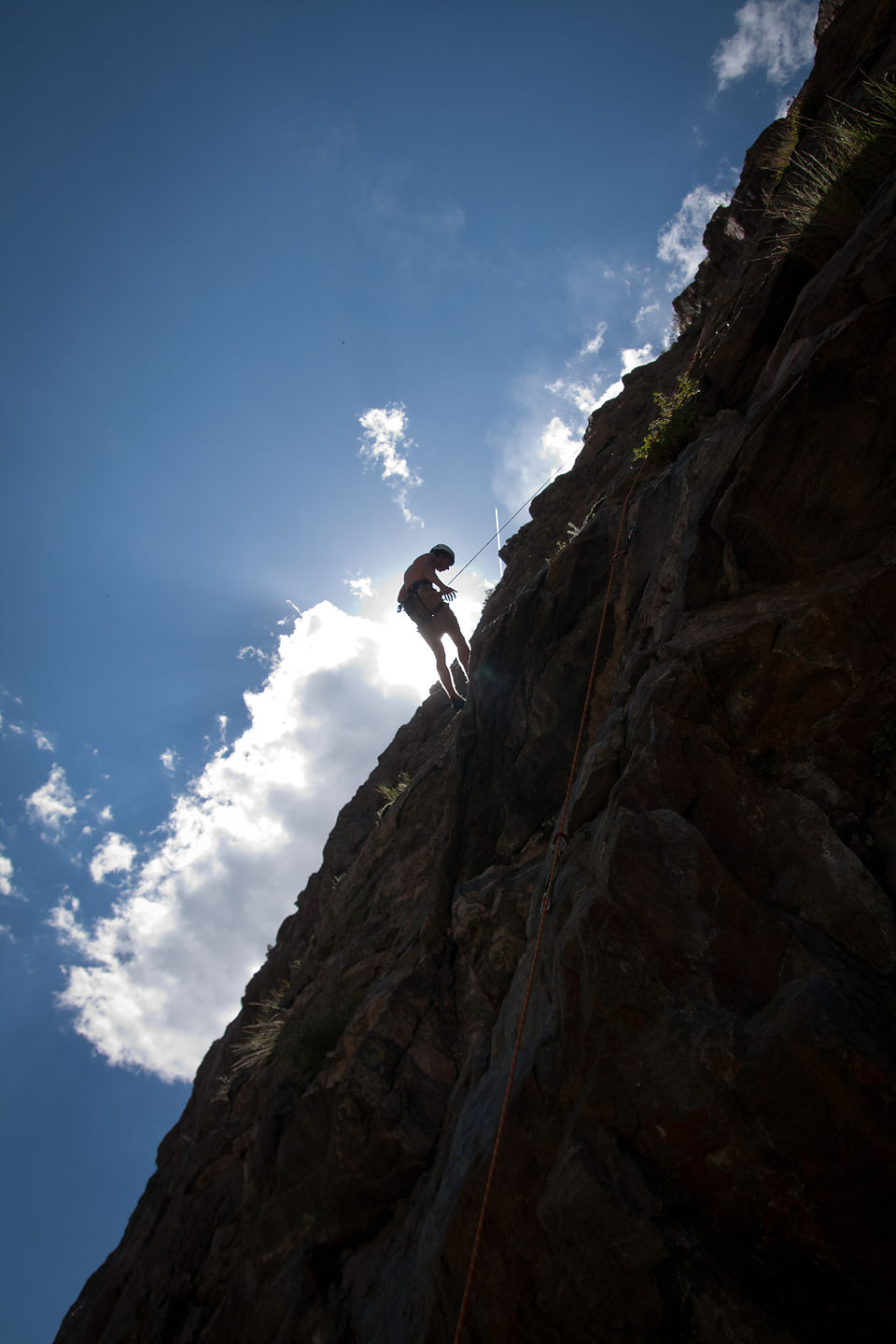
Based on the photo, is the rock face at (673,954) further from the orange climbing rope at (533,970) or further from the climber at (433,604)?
the climber at (433,604)

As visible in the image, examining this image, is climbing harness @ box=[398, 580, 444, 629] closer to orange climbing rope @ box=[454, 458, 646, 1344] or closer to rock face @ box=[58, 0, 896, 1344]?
rock face @ box=[58, 0, 896, 1344]

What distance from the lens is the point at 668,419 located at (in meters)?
7.50

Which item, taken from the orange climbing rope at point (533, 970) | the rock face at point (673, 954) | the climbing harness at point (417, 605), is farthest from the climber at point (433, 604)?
the orange climbing rope at point (533, 970)

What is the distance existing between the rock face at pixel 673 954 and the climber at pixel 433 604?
3.79 meters

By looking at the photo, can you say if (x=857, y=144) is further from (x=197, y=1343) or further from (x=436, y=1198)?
(x=197, y=1343)

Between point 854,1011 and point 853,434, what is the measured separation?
346 cm

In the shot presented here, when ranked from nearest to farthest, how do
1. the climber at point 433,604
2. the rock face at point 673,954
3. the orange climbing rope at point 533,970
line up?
the rock face at point 673,954
the orange climbing rope at point 533,970
the climber at point 433,604

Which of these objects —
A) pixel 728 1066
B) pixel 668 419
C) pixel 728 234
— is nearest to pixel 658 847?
pixel 728 1066

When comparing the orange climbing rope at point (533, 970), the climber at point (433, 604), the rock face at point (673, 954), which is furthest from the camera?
the climber at point (433, 604)

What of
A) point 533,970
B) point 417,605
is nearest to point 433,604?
point 417,605

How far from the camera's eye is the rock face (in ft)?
10.2

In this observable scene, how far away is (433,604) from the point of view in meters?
12.1

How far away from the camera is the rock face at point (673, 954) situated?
310 cm

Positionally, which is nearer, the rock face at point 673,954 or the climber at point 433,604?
the rock face at point 673,954
